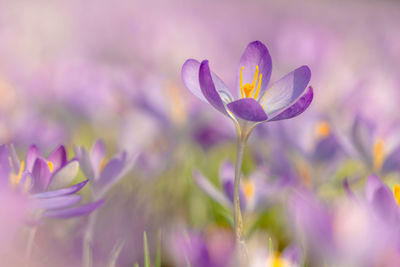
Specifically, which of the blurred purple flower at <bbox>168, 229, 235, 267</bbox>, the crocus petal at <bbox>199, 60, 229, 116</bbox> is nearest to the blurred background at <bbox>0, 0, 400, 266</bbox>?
the blurred purple flower at <bbox>168, 229, 235, 267</bbox>

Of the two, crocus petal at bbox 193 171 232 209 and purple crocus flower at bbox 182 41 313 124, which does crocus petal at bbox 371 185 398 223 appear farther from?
crocus petal at bbox 193 171 232 209

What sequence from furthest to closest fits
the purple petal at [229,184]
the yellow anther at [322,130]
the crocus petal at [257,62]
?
the yellow anther at [322,130] < the purple petal at [229,184] < the crocus petal at [257,62]

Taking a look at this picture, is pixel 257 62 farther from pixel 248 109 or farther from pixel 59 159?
pixel 59 159

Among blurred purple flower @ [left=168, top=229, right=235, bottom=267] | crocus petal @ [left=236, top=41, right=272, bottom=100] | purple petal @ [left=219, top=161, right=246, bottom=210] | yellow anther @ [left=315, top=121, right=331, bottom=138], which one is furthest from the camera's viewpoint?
yellow anther @ [left=315, top=121, right=331, bottom=138]

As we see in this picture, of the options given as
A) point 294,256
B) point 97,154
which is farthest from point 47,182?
point 294,256

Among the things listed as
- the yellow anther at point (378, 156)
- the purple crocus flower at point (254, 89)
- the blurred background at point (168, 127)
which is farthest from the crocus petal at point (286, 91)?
the yellow anther at point (378, 156)

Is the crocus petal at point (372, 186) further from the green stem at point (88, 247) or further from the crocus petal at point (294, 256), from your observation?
the green stem at point (88, 247)
